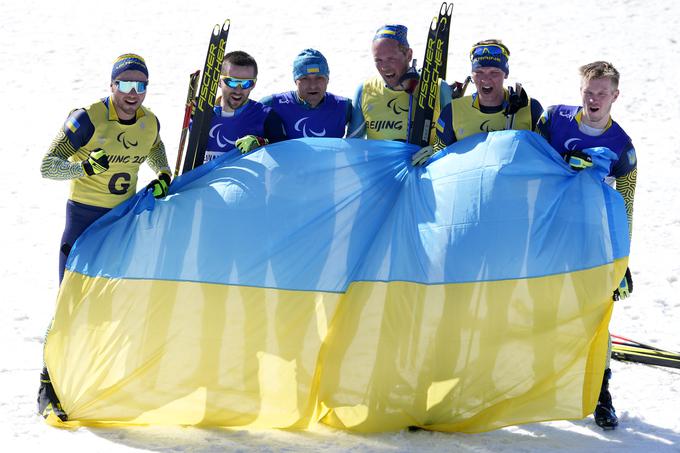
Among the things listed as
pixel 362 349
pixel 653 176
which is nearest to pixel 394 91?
pixel 362 349

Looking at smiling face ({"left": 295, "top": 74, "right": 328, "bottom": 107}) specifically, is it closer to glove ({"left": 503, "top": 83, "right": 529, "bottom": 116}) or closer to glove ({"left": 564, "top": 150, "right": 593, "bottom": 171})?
glove ({"left": 503, "top": 83, "right": 529, "bottom": 116})

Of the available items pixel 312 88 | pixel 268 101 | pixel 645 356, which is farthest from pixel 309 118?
pixel 645 356

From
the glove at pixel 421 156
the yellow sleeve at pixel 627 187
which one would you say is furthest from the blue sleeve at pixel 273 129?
the yellow sleeve at pixel 627 187

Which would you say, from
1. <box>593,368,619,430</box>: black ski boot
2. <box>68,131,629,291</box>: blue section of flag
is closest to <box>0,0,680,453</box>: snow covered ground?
<box>593,368,619,430</box>: black ski boot

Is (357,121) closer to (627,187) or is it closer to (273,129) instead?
(273,129)

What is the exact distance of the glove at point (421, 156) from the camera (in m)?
5.54

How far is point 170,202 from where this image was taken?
18.0 ft

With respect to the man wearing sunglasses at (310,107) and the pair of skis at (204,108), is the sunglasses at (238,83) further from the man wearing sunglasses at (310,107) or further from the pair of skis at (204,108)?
the man wearing sunglasses at (310,107)

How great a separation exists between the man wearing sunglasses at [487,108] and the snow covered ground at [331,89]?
179 cm

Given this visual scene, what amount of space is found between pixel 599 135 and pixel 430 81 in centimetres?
113

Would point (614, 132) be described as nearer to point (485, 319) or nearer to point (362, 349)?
point (485, 319)

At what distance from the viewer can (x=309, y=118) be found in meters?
6.27

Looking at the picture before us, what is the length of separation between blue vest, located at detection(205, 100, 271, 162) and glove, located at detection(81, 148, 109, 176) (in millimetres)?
779

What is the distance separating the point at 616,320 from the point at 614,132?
2558 mm
